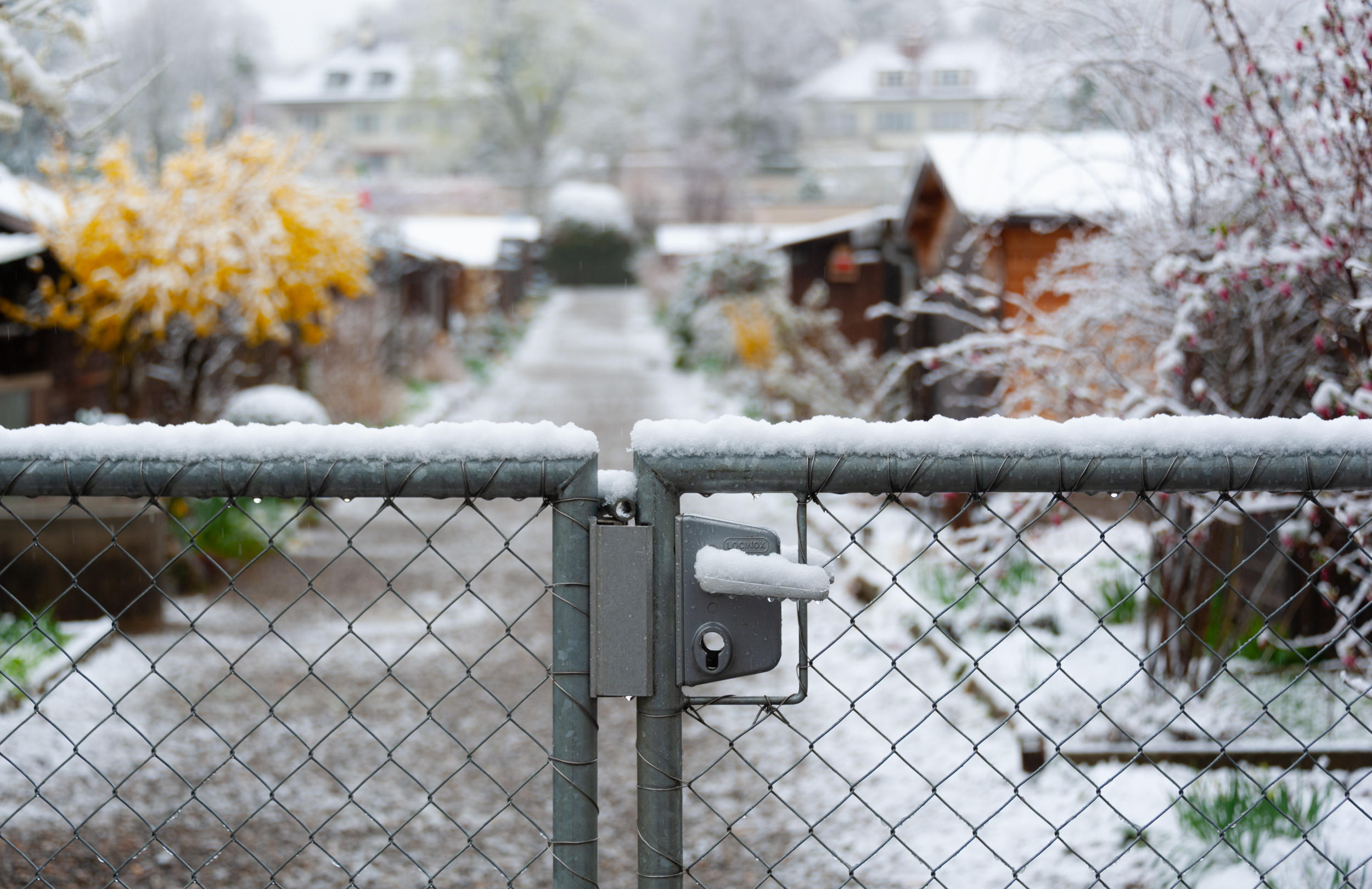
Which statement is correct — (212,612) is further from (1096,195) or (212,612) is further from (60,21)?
A: (1096,195)

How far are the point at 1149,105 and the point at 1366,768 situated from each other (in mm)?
2682

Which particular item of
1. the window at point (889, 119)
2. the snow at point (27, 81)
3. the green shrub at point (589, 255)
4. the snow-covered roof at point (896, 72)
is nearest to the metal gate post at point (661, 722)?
the snow at point (27, 81)

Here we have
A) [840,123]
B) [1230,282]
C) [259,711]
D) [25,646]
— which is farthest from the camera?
[840,123]

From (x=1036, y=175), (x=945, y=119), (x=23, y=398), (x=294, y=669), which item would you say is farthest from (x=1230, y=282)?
(x=945, y=119)

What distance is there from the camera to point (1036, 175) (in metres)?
5.49

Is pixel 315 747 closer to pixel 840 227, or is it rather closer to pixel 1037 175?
pixel 1037 175

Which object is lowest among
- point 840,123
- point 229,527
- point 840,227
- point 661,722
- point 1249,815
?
point 229,527

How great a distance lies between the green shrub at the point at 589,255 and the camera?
1716 inches

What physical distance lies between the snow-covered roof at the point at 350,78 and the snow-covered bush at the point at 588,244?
922 inches

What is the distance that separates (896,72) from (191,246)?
58.7m

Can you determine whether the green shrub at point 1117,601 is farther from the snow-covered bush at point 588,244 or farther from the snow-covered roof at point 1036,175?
the snow-covered bush at point 588,244

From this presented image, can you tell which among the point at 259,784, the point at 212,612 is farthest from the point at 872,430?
the point at 212,612

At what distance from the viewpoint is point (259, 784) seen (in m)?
4.40

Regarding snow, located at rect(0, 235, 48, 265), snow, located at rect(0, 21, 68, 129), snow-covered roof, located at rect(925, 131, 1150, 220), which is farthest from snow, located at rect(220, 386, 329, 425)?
snow-covered roof, located at rect(925, 131, 1150, 220)
